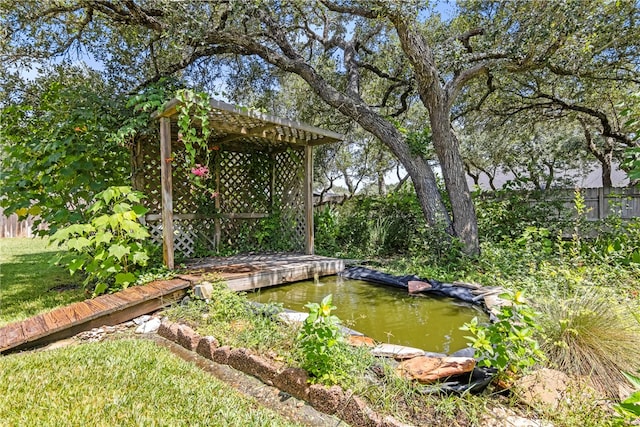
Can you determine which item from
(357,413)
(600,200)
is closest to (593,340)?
(357,413)

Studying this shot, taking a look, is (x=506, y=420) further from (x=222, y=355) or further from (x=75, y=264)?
(x=75, y=264)

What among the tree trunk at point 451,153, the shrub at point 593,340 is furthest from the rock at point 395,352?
the tree trunk at point 451,153

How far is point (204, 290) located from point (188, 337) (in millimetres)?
770

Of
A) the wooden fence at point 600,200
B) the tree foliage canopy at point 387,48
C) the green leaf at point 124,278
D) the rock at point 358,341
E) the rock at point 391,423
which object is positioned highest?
the tree foliage canopy at point 387,48

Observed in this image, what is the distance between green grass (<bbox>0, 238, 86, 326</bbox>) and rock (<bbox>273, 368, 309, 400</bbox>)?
2724 millimetres

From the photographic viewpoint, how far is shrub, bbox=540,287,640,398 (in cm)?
180

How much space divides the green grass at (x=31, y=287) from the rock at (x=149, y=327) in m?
1.16

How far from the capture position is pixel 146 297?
304 cm

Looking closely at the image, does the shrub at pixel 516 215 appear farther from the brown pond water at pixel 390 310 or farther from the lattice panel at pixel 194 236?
the lattice panel at pixel 194 236

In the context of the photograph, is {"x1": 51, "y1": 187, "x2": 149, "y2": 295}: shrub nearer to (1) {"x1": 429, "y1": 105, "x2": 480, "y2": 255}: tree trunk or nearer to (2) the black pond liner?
(2) the black pond liner

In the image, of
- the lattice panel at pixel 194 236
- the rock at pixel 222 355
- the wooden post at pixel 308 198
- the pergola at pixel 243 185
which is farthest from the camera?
the wooden post at pixel 308 198

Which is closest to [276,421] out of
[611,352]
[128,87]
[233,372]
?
[233,372]

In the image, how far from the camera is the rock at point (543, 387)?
5.21ft

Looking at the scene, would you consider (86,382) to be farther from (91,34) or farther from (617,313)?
(91,34)
